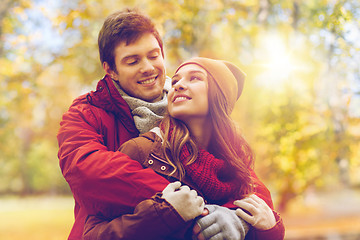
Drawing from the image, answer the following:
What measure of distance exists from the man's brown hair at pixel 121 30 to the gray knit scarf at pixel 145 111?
0.69ft

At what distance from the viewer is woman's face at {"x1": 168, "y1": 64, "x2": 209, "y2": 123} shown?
1984 millimetres

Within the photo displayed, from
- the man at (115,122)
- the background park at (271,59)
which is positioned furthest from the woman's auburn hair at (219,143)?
the background park at (271,59)

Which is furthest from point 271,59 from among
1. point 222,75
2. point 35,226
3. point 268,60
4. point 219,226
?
point 35,226

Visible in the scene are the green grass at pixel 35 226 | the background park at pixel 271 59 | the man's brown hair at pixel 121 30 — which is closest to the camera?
the man's brown hair at pixel 121 30

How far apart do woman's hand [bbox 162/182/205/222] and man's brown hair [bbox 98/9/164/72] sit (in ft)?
3.07

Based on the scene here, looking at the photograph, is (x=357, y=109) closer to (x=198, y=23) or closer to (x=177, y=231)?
(x=198, y=23)

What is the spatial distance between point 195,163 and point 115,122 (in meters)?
0.57

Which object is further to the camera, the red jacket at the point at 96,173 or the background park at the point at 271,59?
the background park at the point at 271,59

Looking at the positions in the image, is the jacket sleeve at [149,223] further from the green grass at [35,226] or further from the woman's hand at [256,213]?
the green grass at [35,226]

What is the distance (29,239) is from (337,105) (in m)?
10.3

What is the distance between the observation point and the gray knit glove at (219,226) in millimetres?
1662

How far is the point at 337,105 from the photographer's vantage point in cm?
575

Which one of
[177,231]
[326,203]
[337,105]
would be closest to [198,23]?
[337,105]

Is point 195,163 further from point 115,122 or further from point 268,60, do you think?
point 268,60
